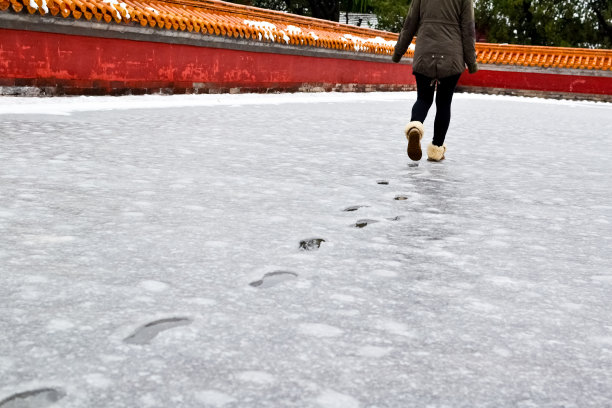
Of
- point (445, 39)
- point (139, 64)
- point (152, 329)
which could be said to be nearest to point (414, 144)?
point (445, 39)

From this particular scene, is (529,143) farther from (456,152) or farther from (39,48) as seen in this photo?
(39,48)

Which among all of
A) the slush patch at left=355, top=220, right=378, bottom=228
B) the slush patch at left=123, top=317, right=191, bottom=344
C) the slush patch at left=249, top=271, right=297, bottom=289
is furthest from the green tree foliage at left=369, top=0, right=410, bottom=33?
the slush patch at left=123, top=317, right=191, bottom=344

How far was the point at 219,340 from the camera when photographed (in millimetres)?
1914

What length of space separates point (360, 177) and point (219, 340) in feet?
9.92

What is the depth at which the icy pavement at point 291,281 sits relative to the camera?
1701 mm

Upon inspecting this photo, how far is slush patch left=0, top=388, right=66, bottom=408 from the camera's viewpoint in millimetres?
1524

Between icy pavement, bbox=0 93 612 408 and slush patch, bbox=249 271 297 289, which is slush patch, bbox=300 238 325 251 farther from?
slush patch, bbox=249 271 297 289

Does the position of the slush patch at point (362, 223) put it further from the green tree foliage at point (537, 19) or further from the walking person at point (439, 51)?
the green tree foliage at point (537, 19)

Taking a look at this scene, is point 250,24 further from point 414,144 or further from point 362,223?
point 362,223

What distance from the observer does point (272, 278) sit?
249 cm

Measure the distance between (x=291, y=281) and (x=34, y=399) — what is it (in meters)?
1.09

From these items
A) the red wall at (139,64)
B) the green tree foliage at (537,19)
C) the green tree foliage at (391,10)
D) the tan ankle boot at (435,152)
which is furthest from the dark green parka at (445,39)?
the green tree foliage at (391,10)

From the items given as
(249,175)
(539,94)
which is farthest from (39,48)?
(539,94)

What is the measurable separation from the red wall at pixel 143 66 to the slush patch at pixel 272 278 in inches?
281
